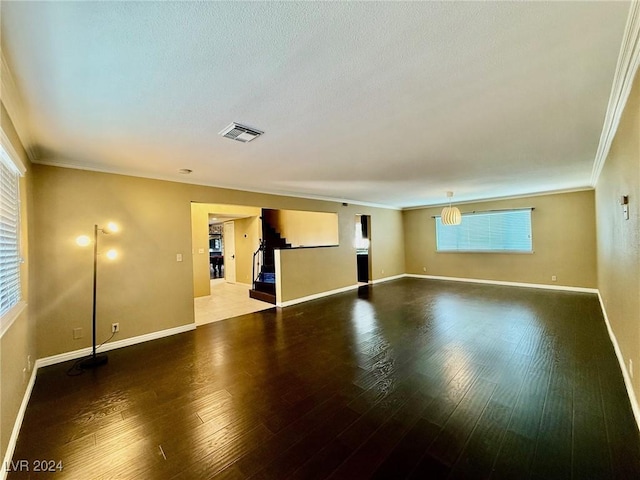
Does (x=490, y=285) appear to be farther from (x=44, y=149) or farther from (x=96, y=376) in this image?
(x=44, y=149)

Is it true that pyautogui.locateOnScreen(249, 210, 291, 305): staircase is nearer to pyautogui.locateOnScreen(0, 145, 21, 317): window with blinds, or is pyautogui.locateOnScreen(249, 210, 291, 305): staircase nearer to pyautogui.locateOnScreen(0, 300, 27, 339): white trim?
pyautogui.locateOnScreen(0, 300, 27, 339): white trim

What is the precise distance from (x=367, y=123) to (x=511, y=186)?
15.7ft

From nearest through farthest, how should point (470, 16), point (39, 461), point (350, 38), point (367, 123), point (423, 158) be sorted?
1. point (470, 16)
2. point (350, 38)
3. point (39, 461)
4. point (367, 123)
5. point (423, 158)

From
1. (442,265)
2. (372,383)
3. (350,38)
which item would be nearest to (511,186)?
(442,265)

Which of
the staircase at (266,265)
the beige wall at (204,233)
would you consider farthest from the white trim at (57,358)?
the beige wall at (204,233)

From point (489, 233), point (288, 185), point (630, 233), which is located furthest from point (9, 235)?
point (489, 233)

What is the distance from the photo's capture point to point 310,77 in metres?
1.70

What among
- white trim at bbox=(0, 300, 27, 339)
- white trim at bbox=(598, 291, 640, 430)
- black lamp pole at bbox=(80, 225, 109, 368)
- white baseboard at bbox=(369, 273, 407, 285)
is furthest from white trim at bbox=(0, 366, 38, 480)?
white baseboard at bbox=(369, 273, 407, 285)

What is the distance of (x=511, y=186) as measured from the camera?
5.56 metres

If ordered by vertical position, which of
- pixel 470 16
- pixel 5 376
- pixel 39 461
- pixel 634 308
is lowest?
pixel 39 461

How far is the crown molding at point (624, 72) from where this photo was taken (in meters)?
1.32

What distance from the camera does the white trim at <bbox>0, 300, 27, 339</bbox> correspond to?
1.74 meters

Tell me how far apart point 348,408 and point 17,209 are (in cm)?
338

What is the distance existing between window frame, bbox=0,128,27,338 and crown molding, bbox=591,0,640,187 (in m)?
3.72
